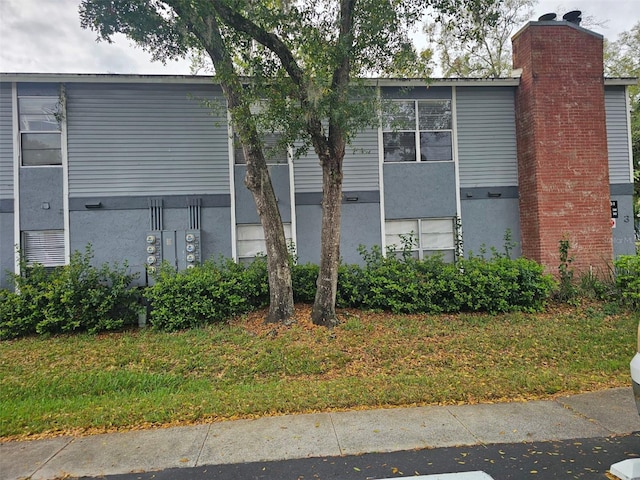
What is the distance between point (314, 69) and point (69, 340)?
6.84 metres

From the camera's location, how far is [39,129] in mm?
9430

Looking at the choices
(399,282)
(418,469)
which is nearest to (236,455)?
(418,469)

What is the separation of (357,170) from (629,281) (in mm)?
6532

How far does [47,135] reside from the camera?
372 inches

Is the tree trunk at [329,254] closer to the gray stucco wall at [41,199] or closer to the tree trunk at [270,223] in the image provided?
the tree trunk at [270,223]

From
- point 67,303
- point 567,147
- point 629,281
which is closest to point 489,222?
point 567,147

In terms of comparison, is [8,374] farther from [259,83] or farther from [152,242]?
[259,83]

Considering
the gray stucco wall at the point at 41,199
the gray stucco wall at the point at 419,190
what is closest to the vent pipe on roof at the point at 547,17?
the gray stucco wall at the point at 419,190

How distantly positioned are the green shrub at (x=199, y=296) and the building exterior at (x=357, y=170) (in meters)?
1.55

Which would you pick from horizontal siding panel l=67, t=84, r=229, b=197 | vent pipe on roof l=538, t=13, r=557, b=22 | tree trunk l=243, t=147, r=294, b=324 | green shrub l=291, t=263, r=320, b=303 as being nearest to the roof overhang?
horizontal siding panel l=67, t=84, r=229, b=197

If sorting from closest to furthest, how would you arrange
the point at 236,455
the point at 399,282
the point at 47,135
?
1. the point at 236,455
2. the point at 399,282
3. the point at 47,135

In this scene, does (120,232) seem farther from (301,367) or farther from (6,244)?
(301,367)

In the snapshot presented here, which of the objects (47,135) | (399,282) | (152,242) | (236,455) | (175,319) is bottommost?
(236,455)

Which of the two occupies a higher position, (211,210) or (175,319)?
(211,210)
